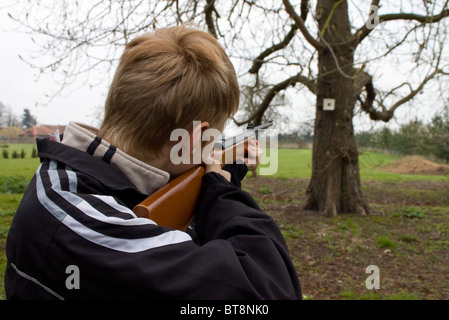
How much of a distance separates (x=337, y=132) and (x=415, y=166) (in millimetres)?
20236

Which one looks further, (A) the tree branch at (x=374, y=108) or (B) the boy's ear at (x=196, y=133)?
(A) the tree branch at (x=374, y=108)

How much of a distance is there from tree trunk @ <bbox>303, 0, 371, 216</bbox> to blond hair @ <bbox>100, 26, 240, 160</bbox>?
6.02 meters

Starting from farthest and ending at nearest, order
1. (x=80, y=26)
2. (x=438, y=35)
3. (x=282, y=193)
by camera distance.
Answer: (x=282, y=193) < (x=80, y=26) < (x=438, y=35)

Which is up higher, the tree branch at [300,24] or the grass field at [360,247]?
the tree branch at [300,24]

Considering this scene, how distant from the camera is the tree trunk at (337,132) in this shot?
22.6 ft

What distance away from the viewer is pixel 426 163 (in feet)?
79.3

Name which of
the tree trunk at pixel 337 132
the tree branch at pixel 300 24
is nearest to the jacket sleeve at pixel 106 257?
the tree branch at pixel 300 24

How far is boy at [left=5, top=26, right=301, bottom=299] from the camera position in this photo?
0.85 metres

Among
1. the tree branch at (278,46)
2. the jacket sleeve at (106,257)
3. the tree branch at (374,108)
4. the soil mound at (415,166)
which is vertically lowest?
the soil mound at (415,166)

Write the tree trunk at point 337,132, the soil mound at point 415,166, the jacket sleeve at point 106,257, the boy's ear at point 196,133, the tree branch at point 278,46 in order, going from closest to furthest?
the jacket sleeve at point 106,257, the boy's ear at point 196,133, the tree trunk at point 337,132, the tree branch at point 278,46, the soil mound at point 415,166

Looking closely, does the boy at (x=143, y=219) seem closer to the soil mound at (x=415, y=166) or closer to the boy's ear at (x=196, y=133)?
the boy's ear at (x=196, y=133)
